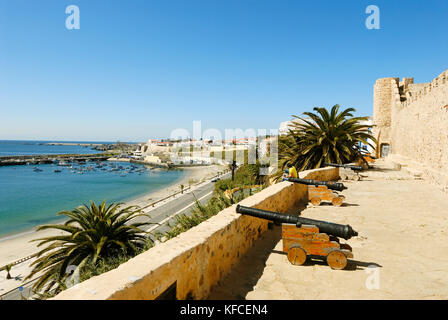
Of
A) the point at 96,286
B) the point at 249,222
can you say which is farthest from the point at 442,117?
the point at 96,286

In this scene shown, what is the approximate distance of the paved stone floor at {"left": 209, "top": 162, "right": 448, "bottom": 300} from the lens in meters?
2.75

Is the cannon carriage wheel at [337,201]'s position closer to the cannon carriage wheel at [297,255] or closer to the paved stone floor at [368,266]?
the paved stone floor at [368,266]

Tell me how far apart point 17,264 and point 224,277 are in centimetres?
1956

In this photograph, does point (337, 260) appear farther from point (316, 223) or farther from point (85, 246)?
point (85, 246)

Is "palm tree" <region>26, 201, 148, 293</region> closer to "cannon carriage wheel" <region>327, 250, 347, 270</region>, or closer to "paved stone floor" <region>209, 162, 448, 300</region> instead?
"paved stone floor" <region>209, 162, 448, 300</region>

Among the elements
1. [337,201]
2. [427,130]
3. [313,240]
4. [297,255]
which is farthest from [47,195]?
[313,240]

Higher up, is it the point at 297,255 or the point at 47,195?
the point at 297,255

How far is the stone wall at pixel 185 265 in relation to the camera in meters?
1.73

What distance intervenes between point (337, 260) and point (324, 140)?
30.9 feet

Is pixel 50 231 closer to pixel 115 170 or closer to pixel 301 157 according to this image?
pixel 301 157

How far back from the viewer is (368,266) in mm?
3338

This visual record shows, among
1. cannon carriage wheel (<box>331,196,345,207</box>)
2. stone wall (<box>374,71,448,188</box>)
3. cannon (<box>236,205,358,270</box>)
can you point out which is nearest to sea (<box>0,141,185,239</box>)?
stone wall (<box>374,71,448,188</box>)

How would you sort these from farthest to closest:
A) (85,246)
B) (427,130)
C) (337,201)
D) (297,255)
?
(427,130) → (85,246) → (337,201) → (297,255)

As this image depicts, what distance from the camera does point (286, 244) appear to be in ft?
11.4
